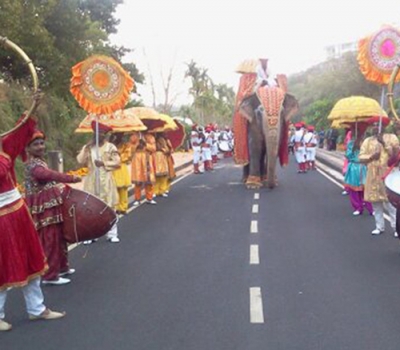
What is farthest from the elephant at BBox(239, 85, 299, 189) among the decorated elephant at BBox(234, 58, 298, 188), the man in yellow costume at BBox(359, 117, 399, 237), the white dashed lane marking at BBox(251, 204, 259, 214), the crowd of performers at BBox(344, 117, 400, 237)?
the man in yellow costume at BBox(359, 117, 399, 237)

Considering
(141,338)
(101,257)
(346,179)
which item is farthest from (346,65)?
(141,338)

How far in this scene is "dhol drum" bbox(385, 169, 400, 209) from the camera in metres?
7.89

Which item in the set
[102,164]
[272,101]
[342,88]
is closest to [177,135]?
[272,101]

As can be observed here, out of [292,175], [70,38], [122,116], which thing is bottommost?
[292,175]

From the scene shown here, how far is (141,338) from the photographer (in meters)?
5.47

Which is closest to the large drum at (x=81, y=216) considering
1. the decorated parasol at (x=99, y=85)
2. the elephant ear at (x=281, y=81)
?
the decorated parasol at (x=99, y=85)

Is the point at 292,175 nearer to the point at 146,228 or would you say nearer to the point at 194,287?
the point at 146,228

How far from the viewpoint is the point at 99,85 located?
9.46m

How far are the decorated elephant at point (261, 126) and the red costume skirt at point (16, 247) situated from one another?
1104cm

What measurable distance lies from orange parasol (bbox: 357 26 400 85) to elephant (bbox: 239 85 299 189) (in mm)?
6576

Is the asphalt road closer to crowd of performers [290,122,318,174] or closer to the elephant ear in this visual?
the elephant ear

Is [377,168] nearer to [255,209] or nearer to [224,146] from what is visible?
[255,209]

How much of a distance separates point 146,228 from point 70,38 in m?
13.0

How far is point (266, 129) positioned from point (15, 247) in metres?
11.4
